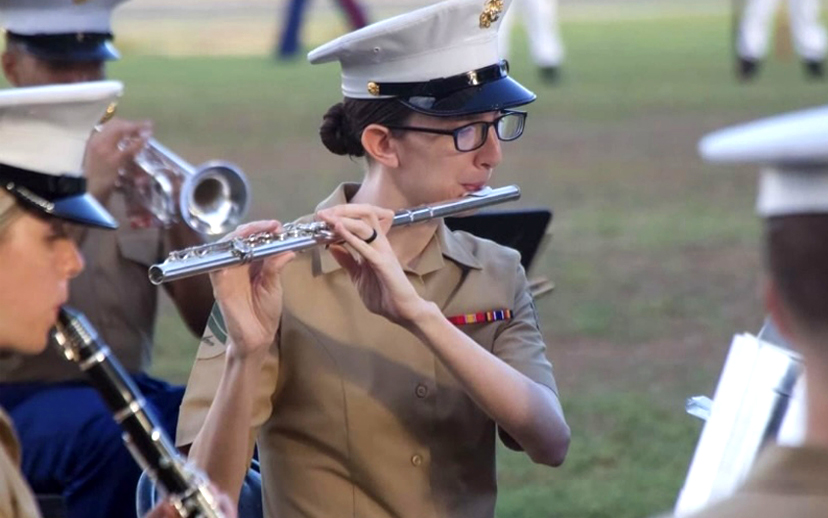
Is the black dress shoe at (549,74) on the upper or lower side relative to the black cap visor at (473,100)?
lower

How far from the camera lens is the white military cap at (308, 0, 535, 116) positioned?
12.0 ft

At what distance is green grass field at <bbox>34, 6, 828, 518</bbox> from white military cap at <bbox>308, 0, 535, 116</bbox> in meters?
2.69

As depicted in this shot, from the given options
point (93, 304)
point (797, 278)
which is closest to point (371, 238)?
point (797, 278)

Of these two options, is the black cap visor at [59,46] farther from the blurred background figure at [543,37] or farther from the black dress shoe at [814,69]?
the black dress shoe at [814,69]

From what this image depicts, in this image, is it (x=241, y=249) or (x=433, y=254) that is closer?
(x=241, y=249)

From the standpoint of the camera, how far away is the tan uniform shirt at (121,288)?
482 centimetres

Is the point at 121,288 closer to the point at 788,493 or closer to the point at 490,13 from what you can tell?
the point at 490,13

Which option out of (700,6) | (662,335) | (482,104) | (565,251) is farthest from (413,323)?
(700,6)

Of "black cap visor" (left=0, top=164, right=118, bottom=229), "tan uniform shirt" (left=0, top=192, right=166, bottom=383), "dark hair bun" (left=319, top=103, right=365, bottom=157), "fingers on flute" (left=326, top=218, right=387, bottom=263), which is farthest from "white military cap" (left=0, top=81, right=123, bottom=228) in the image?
"tan uniform shirt" (left=0, top=192, right=166, bottom=383)

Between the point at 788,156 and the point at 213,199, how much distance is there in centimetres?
340

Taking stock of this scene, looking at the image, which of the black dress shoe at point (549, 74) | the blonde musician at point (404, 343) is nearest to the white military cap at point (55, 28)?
the blonde musician at point (404, 343)

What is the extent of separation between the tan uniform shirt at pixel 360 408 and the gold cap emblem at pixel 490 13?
19.9 inches

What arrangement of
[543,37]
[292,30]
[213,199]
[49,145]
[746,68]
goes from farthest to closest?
[292,30]
[543,37]
[746,68]
[213,199]
[49,145]

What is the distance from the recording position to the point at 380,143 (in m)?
3.72
